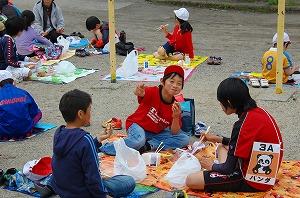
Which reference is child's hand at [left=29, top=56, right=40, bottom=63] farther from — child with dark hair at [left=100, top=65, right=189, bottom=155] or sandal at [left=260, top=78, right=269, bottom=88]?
child with dark hair at [left=100, top=65, right=189, bottom=155]

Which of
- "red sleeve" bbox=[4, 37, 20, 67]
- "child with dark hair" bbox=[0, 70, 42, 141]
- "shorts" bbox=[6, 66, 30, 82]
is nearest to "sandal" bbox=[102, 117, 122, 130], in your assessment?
"child with dark hair" bbox=[0, 70, 42, 141]

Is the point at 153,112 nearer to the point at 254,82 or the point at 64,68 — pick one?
the point at 254,82

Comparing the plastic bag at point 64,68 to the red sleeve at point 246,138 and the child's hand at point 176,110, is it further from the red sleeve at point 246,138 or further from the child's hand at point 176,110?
the red sleeve at point 246,138

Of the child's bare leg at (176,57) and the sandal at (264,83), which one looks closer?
the sandal at (264,83)

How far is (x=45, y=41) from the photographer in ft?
39.5

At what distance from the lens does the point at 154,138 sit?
6781mm

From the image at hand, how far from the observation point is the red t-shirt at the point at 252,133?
524 centimetres

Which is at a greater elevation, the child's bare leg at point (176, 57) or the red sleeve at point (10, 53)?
the red sleeve at point (10, 53)

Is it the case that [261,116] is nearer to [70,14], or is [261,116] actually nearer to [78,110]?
[78,110]

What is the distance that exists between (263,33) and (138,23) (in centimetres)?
349

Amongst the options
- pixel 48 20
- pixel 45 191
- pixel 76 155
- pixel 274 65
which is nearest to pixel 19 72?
pixel 48 20

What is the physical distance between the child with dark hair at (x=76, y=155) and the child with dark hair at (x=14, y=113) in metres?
2.64

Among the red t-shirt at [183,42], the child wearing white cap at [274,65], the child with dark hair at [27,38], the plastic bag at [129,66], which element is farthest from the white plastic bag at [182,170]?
the child with dark hair at [27,38]

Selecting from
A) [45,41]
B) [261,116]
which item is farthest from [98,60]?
[261,116]
